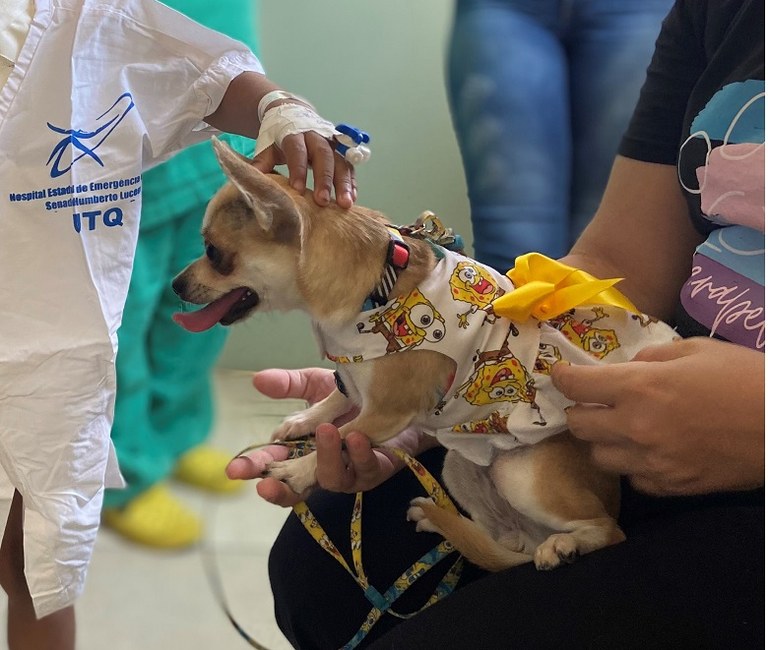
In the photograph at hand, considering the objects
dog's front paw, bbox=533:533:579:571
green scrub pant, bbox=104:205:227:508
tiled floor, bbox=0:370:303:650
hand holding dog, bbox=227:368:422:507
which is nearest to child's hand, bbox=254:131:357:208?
hand holding dog, bbox=227:368:422:507

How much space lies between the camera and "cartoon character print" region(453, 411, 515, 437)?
0.70 meters

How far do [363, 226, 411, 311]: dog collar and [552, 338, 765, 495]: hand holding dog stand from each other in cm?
20

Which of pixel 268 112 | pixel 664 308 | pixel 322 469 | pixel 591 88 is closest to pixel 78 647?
pixel 322 469

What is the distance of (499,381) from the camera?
705mm

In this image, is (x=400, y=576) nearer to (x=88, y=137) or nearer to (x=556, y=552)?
(x=556, y=552)

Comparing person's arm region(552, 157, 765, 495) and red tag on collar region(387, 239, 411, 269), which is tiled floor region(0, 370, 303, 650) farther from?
person's arm region(552, 157, 765, 495)

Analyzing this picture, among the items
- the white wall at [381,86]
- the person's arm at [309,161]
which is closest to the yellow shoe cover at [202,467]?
the white wall at [381,86]

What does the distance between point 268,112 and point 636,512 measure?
52 cm

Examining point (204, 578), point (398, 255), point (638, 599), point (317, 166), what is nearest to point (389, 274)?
point (398, 255)

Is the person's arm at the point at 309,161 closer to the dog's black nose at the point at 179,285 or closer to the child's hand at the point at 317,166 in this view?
the child's hand at the point at 317,166

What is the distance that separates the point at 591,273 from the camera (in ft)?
Result: 2.61

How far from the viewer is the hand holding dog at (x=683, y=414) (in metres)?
0.52

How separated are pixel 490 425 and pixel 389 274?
0.56ft

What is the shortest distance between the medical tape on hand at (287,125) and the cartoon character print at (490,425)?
1.01 ft
